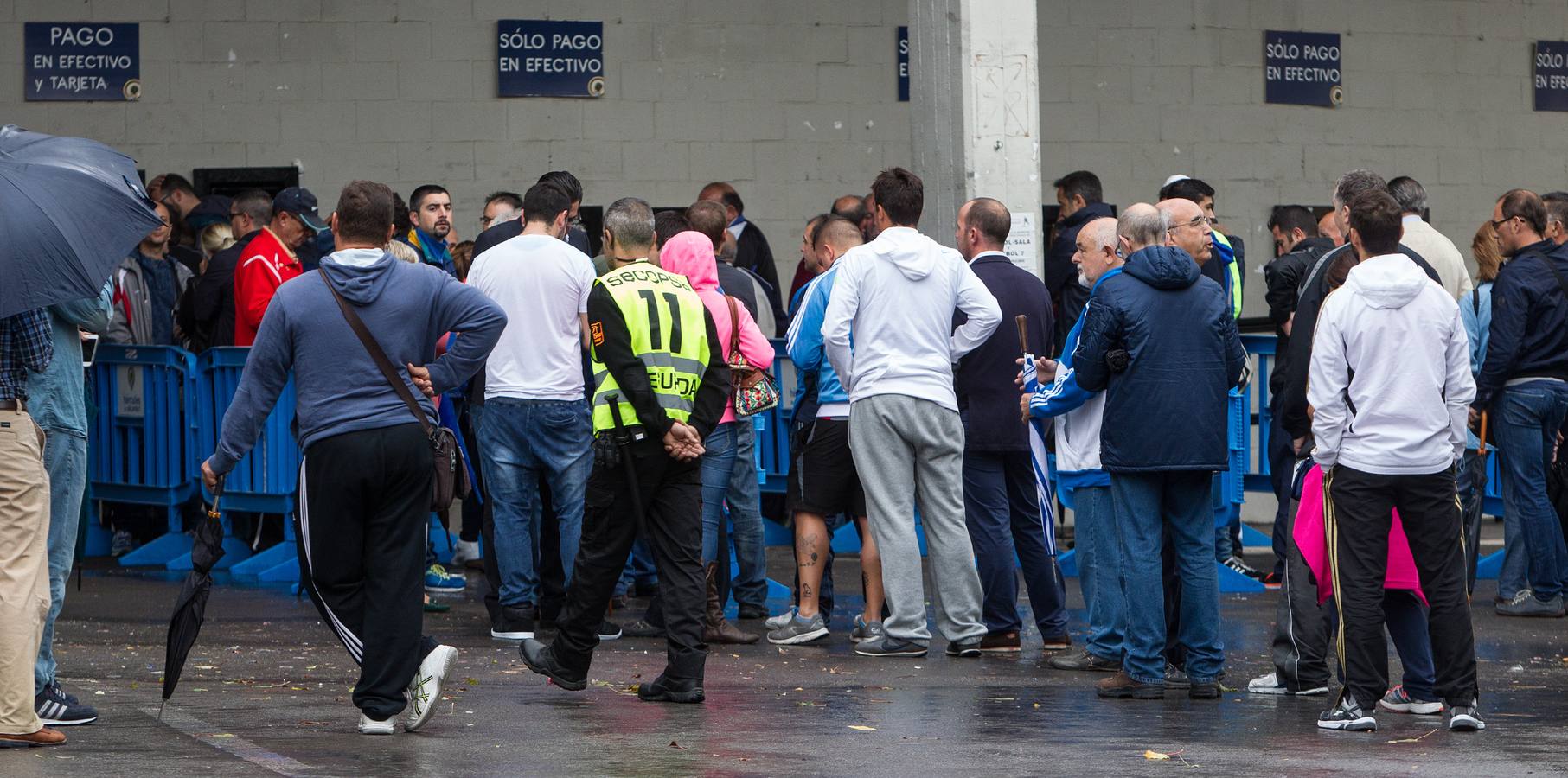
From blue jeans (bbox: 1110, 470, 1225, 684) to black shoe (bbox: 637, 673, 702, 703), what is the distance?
165cm

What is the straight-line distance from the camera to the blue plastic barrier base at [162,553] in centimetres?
1205

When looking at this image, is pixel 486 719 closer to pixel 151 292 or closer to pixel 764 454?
pixel 764 454

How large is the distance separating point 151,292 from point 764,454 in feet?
12.7

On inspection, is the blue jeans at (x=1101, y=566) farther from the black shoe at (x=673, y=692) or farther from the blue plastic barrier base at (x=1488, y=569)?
the blue plastic barrier base at (x=1488, y=569)

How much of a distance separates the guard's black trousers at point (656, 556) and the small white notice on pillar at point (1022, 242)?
405cm

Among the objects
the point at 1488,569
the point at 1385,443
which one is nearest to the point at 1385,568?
the point at 1385,443

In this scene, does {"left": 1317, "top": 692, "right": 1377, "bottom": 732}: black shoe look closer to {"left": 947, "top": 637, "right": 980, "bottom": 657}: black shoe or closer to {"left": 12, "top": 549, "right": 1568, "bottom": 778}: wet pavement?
{"left": 12, "top": 549, "right": 1568, "bottom": 778}: wet pavement

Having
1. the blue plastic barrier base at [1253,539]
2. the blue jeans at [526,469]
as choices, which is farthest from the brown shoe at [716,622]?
the blue plastic barrier base at [1253,539]

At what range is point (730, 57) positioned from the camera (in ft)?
52.6

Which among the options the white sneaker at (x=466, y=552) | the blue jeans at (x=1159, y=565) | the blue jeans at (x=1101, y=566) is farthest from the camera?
the white sneaker at (x=466, y=552)

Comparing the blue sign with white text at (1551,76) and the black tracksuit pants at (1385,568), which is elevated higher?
the blue sign with white text at (1551,76)

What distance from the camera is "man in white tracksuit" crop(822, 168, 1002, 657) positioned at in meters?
8.62

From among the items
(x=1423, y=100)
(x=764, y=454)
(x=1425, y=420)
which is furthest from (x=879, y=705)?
(x=1423, y=100)

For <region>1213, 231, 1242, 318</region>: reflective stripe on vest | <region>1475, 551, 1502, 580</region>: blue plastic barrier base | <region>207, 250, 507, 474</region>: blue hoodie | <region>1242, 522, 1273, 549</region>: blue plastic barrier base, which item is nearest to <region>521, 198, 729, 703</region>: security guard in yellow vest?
<region>207, 250, 507, 474</region>: blue hoodie
